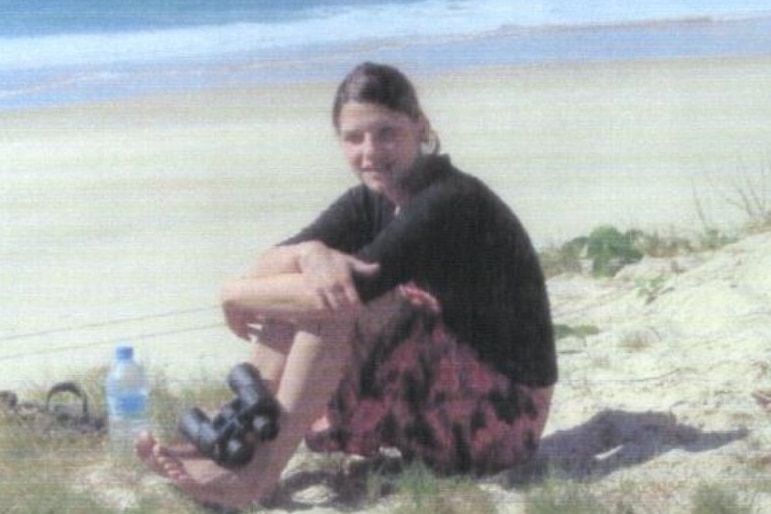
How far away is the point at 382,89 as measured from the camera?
3785mm

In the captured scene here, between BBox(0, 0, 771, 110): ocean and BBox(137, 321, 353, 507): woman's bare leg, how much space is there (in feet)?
20.8

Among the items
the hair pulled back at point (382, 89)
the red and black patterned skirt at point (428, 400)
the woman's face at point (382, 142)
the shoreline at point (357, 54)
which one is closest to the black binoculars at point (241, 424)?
the red and black patterned skirt at point (428, 400)

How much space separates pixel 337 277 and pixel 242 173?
522 cm

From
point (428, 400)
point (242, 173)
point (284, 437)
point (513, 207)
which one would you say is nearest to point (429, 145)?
point (428, 400)

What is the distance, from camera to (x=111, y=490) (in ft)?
13.1

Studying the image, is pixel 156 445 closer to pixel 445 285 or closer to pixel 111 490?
pixel 111 490

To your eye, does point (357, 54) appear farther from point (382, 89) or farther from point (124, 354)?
point (382, 89)

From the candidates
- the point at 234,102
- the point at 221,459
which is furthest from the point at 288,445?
the point at 234,102

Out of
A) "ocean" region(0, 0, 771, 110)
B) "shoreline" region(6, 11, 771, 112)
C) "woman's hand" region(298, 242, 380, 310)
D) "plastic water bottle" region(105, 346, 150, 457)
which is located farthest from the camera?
"shoreline" region(6, 11, 771, 112)

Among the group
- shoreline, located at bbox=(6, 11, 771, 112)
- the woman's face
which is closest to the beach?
shoreline, located at bbox=(6, 11, 771, 112)

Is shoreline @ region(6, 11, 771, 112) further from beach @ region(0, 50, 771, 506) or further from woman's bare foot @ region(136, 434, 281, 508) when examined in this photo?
woman's bare foot @ region(136, 434, 281, 508)

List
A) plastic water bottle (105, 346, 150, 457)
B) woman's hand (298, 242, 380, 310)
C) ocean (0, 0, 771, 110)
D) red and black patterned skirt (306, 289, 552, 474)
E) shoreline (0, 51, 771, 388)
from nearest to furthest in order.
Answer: woman's hand (298, 242, 380, 310) → red and black patterned skirt (306, 289, 552, 474) → plastic water bottle (105, 346, 150, 457) → shoreline (0, 51, 771, 388) → ocean (0, 0, 771, 110)

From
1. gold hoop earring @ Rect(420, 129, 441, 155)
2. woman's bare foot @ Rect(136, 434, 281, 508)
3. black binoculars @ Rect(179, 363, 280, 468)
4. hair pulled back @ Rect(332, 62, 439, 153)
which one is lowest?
woman's bare foot @ Rect(136, 434, 281, 508)

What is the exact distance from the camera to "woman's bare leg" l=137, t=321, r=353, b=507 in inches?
145
